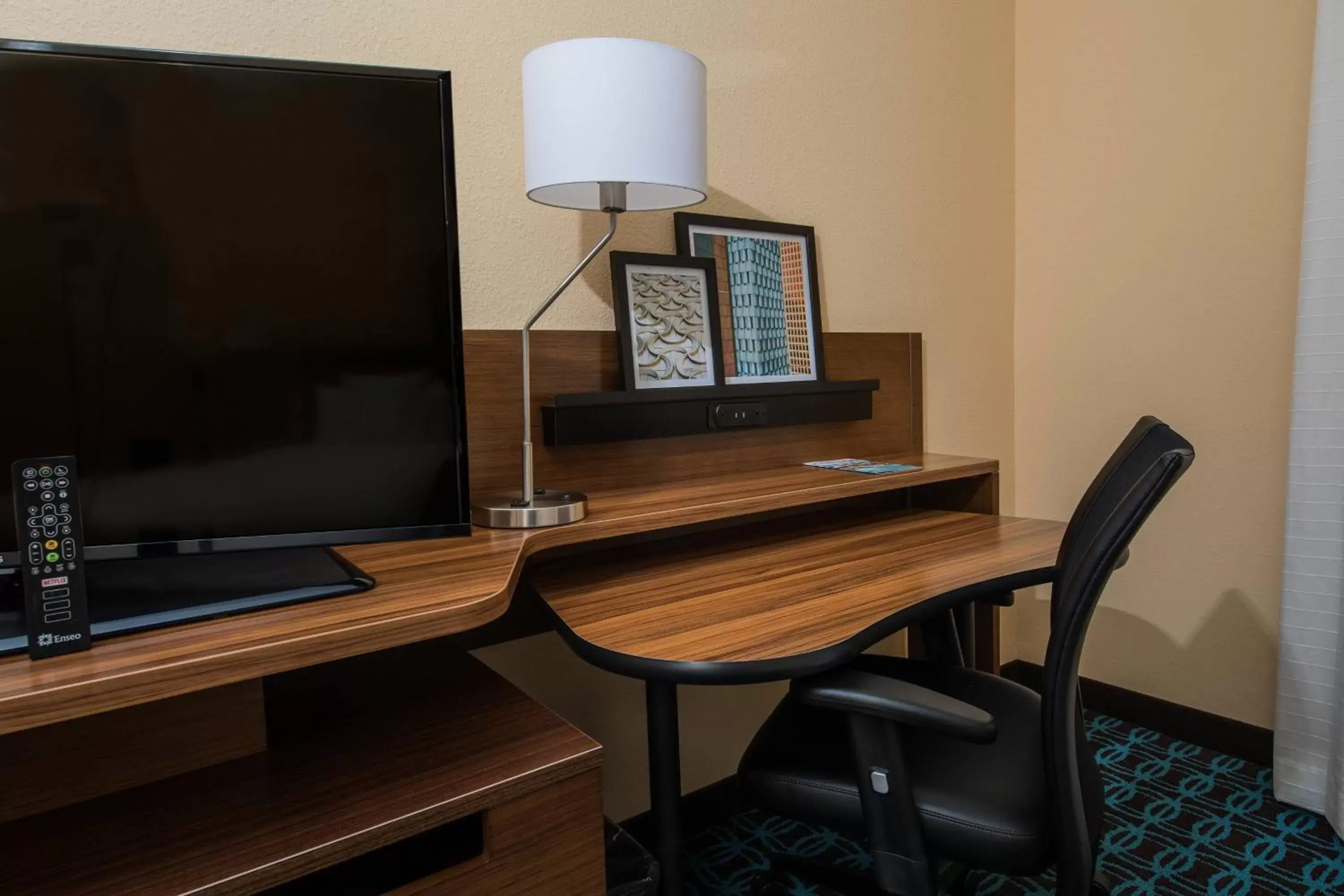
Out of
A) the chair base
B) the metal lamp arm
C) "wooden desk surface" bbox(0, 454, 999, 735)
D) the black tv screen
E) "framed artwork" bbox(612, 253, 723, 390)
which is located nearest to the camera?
"wooden desk surface" bbox(0, 454, 999, 735)

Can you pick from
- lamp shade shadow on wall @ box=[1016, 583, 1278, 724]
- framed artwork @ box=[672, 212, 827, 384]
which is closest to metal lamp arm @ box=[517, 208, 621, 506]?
framed artwork @ box=[672, 212, 827, 384]

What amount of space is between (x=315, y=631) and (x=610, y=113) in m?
0.76

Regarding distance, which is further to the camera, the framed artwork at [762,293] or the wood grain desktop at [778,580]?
the framed artwork at [762,293]

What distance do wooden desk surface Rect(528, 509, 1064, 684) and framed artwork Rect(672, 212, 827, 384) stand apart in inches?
13.9

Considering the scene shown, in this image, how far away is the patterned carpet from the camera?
153cm

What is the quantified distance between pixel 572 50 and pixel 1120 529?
92cm

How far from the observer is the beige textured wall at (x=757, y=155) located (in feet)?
4.16

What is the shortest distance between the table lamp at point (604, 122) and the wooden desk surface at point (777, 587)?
181mm

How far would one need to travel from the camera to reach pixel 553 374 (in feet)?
4.80

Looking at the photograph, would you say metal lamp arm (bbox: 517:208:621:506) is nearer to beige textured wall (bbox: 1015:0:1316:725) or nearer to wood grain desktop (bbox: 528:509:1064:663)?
wood grain desktop (bbox: 528:509:1064:663)

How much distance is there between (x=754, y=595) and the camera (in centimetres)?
120

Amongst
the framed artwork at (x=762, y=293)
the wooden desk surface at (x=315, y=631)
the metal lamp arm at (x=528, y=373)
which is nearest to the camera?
the wooden desk surface at (x=315, y=631)

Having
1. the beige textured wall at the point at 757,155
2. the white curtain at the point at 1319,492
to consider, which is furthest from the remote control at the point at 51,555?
the white curtain at the point at 1319,492

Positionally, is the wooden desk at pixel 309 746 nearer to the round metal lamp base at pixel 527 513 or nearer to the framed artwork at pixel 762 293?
the round metal lamp base at pixel 527 513
